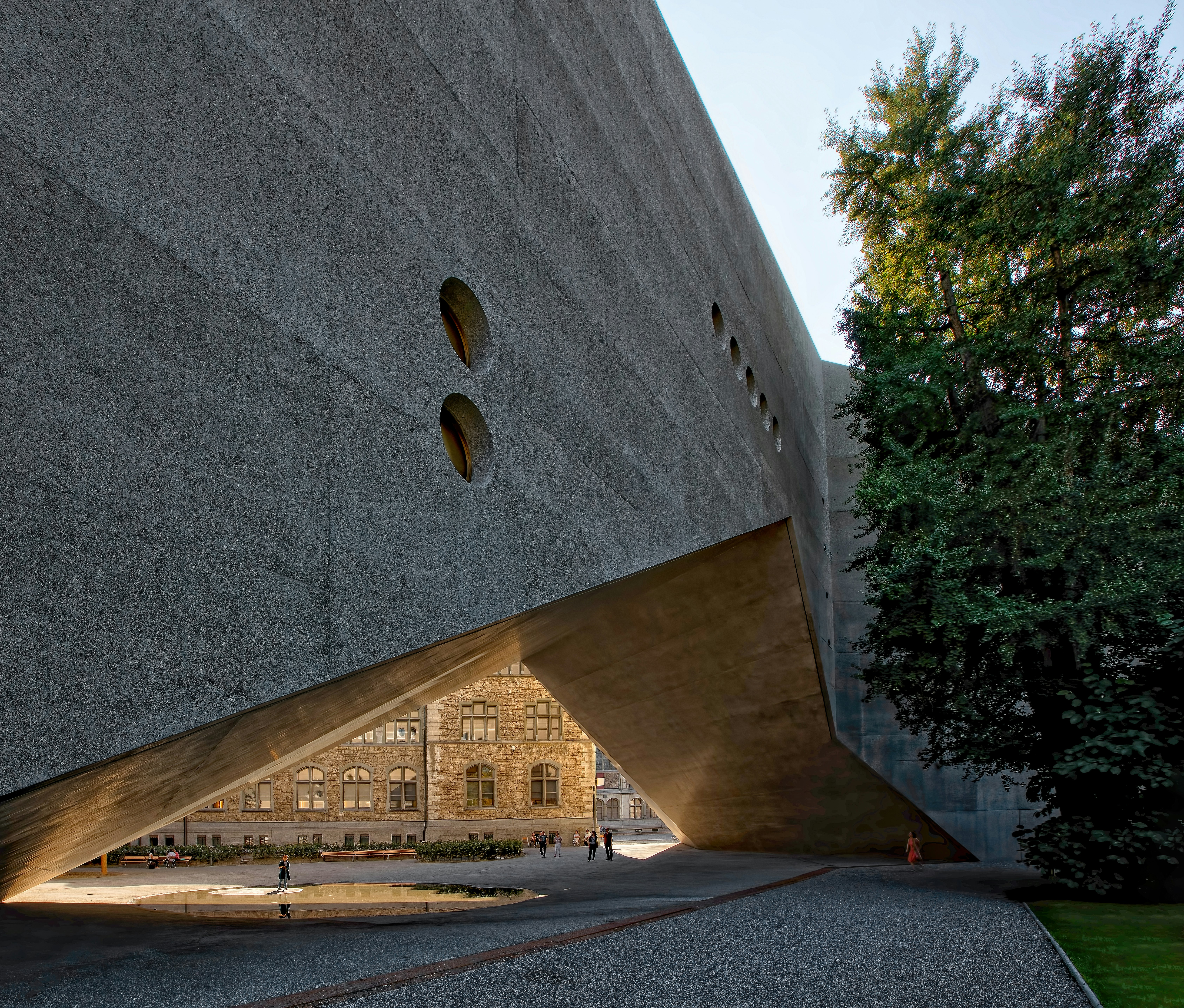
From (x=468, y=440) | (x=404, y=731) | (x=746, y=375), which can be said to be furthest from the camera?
(x=404, y=731)

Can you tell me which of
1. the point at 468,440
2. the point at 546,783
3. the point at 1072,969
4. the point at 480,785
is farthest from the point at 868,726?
the point at 480,785

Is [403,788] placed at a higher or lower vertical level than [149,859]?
higher

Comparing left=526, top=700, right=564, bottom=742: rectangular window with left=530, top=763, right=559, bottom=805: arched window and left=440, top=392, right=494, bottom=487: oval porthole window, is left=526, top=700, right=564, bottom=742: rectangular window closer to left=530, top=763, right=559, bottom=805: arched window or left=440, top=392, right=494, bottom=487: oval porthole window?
left=530, top=763, right=559, bottom=805: arched window

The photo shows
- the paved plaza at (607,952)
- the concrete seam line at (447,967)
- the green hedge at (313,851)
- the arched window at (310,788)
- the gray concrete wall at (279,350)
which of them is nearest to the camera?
the gray concrete wall at (279,350)

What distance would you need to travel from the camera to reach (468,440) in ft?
28.0

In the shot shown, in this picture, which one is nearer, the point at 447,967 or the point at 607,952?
the point at 447,967

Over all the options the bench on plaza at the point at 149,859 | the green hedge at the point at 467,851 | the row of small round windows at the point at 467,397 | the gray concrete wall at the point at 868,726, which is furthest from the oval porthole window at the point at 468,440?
the bench on plaza at the point at 149,859

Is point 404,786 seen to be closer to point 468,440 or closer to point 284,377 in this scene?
point 468,440

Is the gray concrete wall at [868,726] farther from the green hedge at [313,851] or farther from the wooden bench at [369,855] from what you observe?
the wooden bench at [369,855]

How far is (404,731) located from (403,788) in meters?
2.64

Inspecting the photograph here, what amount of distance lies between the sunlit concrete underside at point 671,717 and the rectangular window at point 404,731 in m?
23.6

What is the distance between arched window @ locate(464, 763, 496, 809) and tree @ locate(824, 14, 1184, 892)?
3110cm

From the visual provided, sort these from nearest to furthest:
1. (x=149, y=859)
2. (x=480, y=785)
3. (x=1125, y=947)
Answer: (x=1125, y=947), (x=149, y=859), (x=480, y=785)

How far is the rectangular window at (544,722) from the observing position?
4684 cm
